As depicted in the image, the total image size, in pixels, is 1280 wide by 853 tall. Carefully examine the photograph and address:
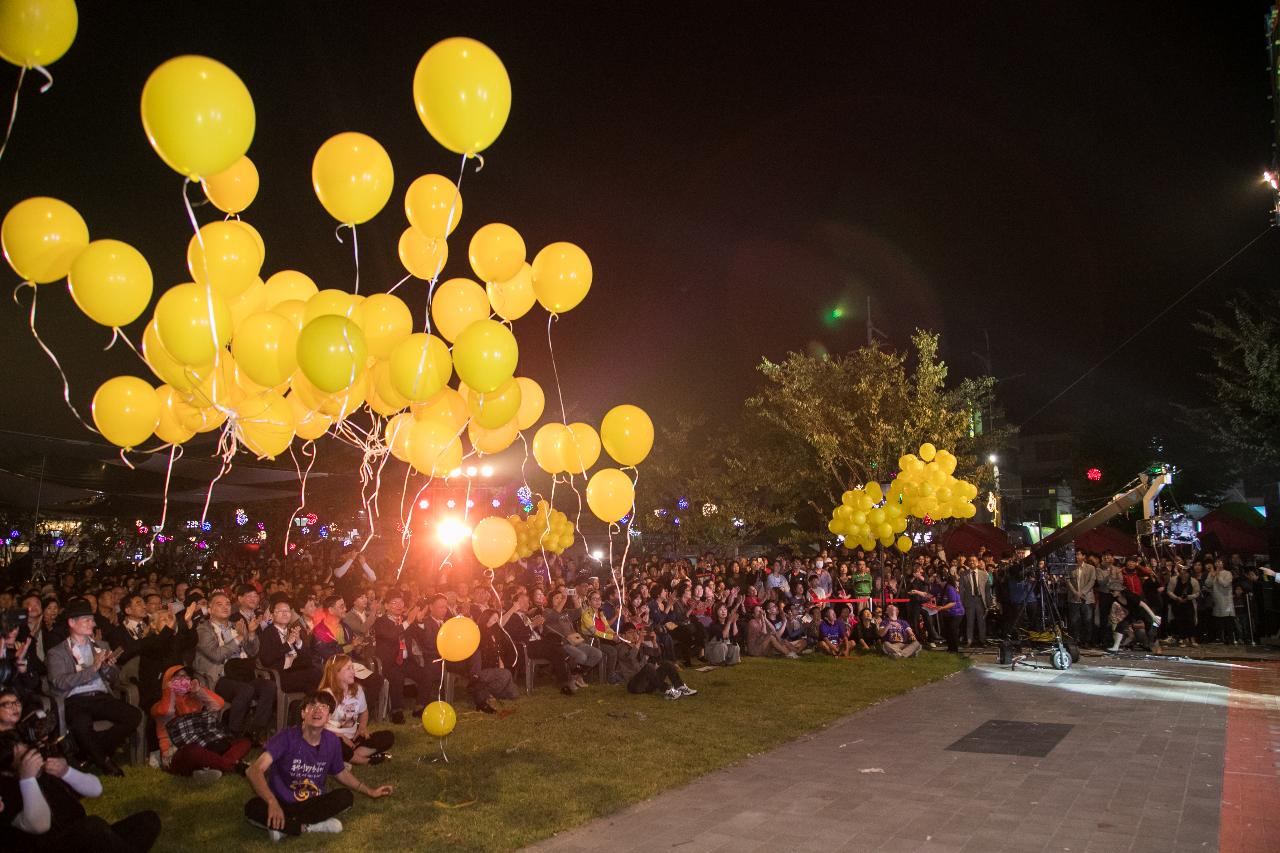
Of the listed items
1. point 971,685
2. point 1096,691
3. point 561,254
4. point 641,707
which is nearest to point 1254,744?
point 1096,691

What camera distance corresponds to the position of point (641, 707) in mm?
10219

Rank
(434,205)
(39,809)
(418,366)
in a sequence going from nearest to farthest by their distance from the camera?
1. (39,809)
2. (418,366)
3. (434,205)

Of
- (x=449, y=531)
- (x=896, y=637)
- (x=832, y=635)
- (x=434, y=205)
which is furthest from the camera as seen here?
(x=832, y=635)

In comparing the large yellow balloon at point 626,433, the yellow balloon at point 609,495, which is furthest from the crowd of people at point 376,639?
the large yellow balloon at point 626,433

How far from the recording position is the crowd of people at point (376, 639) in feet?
18.1

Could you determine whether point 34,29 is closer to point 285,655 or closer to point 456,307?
point 456,307

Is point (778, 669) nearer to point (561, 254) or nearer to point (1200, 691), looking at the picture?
point (1200, 691)

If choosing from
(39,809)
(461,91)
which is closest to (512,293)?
(461,91)

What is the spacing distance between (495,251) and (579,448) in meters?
2.00

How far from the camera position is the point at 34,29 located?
4223 mm

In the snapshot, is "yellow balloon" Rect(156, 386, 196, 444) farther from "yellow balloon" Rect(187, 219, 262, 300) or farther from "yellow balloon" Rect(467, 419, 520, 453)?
"yellow balloon" Rect(467, 419, 520, 453)

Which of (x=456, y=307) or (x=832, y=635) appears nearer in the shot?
(x=456, y=307)

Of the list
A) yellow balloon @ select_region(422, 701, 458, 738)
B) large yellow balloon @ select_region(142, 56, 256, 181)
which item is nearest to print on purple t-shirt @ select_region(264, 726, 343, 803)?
yellow balloon @ select_region(422, 701, 458, 738)

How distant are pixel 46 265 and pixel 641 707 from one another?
7.74m
